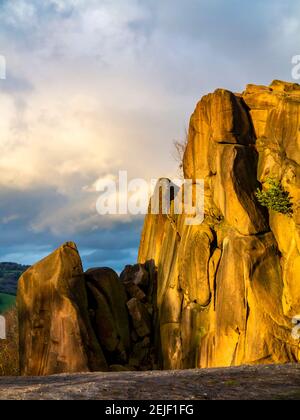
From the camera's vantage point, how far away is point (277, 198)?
32.3 meters

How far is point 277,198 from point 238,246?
3.61 metres

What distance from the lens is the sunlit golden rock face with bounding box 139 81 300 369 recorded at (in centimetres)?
3136

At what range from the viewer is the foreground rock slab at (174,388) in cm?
1473

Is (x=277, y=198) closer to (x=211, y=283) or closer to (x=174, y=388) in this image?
(x=211, y=283)

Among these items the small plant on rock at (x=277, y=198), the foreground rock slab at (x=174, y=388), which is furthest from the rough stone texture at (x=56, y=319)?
the foreground rock slab at (x=174, y=388)

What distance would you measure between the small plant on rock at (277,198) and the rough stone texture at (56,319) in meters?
13.6

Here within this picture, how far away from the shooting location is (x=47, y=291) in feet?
118

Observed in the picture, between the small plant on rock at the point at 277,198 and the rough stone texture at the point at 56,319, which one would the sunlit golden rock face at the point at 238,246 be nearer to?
the small plant on rock at the point at 277,198

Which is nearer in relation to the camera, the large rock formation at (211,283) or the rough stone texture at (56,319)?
the large rock formation at (211,283)

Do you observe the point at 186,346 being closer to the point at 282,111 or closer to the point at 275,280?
the point at 275,280

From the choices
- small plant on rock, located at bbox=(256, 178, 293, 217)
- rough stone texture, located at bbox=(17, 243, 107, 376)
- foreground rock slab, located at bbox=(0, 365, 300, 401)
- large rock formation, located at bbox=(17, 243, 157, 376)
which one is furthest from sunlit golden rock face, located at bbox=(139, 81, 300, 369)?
A: foreground rock slab, located at bbox=(0, 365, 300, 401)

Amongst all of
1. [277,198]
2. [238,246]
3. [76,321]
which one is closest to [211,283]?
[238,246]

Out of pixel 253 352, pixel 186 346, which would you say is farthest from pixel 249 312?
pixel 186 346
